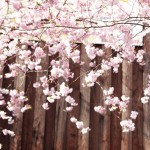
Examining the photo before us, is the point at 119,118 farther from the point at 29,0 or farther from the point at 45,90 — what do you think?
the point at 29,0

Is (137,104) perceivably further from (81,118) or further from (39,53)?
(39,53)

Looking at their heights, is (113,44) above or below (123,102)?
above

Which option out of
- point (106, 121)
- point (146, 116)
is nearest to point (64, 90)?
point (106, 121)

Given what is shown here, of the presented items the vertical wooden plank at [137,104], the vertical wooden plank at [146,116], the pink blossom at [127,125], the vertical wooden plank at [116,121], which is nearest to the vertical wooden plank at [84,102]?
the vertical wooden plank at [116,121]

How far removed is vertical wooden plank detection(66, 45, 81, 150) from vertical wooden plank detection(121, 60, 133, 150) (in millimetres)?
490

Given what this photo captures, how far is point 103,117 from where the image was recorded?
3717 mm

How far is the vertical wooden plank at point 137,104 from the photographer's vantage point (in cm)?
Answer: 369

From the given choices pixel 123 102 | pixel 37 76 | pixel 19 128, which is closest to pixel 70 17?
pixel 37 76

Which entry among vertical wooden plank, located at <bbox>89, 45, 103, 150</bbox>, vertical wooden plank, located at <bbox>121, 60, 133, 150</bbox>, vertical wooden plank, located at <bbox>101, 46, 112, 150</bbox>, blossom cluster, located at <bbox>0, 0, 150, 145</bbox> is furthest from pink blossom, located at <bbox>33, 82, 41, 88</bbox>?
vertical wooden plank, located at <bbox>121, 60, 133, 150</bbox>

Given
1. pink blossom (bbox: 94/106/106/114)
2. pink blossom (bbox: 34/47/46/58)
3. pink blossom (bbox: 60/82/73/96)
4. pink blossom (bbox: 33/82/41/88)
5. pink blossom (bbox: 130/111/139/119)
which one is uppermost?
pink blossom (bbox: 34/47/46/58)

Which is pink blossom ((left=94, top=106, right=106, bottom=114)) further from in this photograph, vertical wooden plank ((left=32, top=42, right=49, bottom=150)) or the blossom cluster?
vertical wooden plank ((left=32, top=42, right=49, bottom=150))

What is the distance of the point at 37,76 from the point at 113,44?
87 cm

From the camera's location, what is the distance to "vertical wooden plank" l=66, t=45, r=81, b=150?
3639mm

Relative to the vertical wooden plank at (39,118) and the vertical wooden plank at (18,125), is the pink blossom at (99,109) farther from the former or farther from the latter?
the vertical wooden plank at (18,125)
